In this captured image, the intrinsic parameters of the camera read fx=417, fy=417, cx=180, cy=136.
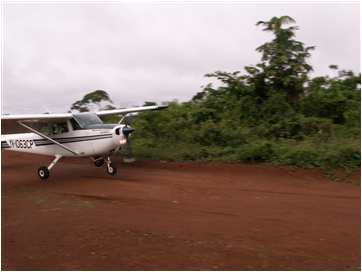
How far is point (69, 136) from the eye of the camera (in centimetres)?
1259

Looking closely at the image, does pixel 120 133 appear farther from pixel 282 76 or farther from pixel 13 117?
pixel 282 76

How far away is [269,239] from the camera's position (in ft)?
19.1

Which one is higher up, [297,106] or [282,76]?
[282,76]

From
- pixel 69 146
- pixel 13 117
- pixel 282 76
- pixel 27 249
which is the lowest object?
pixel 27 249

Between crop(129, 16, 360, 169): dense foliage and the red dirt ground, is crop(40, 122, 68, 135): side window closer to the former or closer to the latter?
the red dirt ground

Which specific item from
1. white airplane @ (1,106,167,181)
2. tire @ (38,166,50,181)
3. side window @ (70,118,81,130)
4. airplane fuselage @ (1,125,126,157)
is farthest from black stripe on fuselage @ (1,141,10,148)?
side window @ (70,118,81,130)

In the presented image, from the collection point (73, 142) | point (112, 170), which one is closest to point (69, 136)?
point (73, 142)

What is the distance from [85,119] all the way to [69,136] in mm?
701

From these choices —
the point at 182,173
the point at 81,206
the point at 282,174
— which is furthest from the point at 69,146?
the point at 282,174

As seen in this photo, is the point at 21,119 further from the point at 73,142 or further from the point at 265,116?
the point at 265,116

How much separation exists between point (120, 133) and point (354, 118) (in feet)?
27.6

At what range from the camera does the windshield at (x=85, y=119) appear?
12455 millimetres

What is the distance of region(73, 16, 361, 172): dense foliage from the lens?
13438 mm

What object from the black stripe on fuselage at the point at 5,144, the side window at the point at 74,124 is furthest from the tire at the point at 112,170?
the black stripe on fuselage at the point at 5,144
